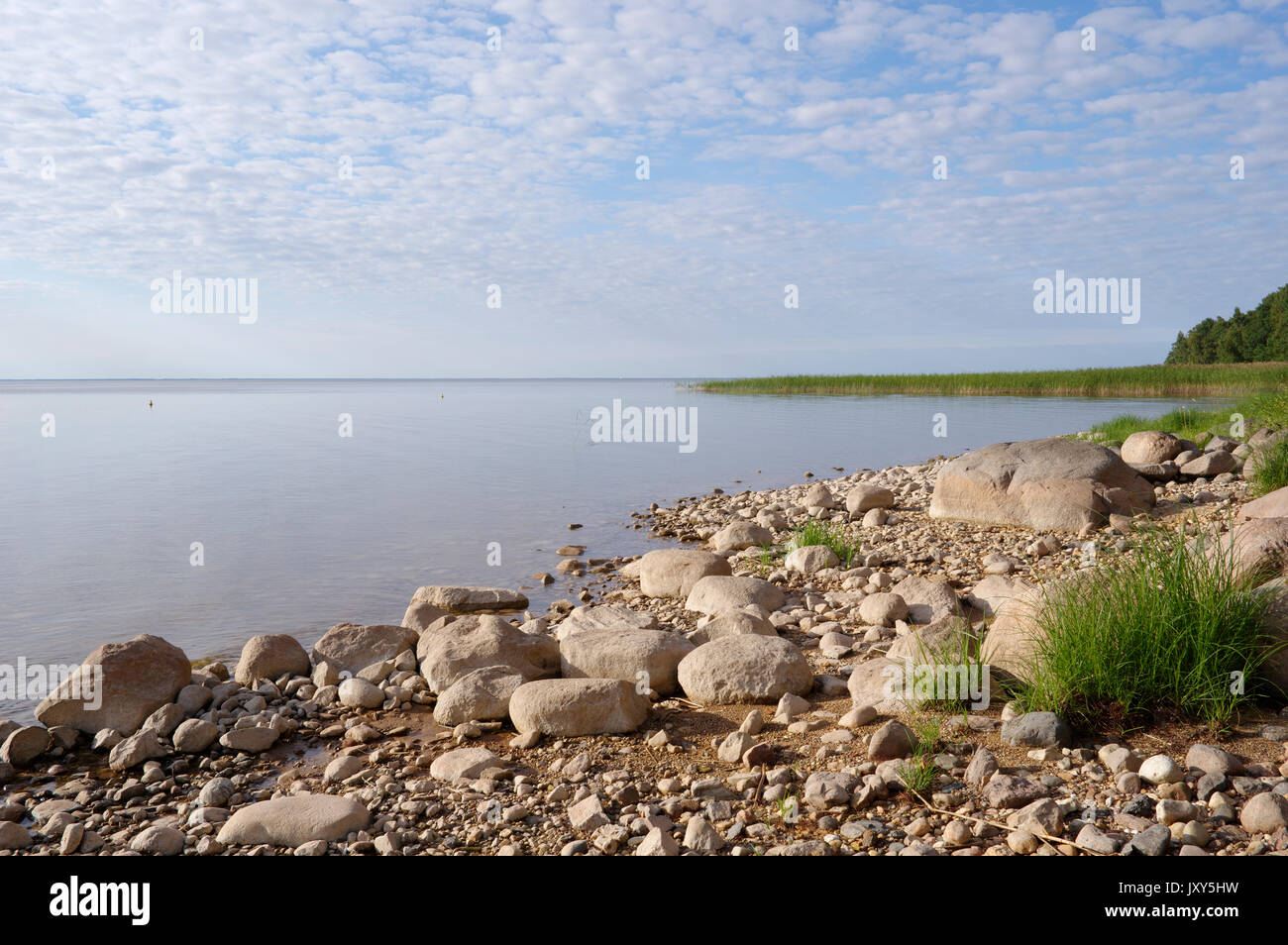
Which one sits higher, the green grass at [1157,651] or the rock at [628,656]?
the green grass at [1157,651]

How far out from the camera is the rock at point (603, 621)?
6898 mm

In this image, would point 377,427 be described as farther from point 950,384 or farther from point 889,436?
point 950,384

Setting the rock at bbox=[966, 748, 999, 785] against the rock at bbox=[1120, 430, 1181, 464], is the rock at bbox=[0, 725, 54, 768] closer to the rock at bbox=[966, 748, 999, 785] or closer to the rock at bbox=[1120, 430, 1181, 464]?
the rock at bbox=[966, 748, 999, 785]

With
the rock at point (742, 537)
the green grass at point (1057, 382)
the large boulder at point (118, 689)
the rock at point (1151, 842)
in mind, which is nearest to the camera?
the rock at point (1151, 842)

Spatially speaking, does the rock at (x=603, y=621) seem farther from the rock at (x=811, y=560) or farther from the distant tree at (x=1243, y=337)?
the distant tree at (x=1243, y=337)

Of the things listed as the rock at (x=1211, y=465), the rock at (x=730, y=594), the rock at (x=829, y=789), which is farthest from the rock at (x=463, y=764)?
the rock at (x=1211, y=465)

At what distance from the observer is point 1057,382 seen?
45.4 metres

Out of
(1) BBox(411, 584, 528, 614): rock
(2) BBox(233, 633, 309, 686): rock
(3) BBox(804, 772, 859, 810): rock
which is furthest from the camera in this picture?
(1) BBox(411, 584, 528, 614): rock

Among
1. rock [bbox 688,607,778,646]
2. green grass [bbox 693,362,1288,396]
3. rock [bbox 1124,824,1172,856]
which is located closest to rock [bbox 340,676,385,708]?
rock [bbox 688,607,778,646]

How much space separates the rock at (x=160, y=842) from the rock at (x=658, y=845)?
227cm

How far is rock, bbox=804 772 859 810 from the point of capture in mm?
3801

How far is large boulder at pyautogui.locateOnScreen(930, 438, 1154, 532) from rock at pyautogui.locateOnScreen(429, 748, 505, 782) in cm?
725

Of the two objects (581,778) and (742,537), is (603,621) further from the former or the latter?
(742,537)
